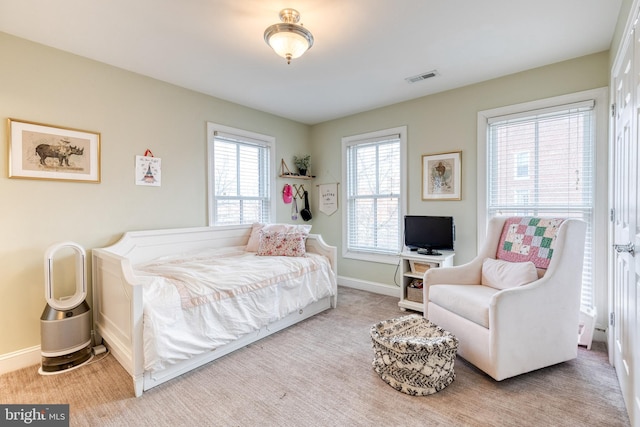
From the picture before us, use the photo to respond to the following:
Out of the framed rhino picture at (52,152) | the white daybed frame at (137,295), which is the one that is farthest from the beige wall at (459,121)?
the framed rhino picture at (52,152)

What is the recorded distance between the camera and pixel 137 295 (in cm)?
184

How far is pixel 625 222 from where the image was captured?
68.9 inches

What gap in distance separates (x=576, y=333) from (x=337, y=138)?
3.40 meters

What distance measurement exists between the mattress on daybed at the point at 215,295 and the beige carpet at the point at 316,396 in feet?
0.80

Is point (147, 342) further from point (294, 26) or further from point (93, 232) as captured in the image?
point (294, 26)

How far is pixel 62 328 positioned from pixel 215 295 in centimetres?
110

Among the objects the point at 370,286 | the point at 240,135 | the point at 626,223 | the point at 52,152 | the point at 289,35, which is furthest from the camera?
the point at 370,286

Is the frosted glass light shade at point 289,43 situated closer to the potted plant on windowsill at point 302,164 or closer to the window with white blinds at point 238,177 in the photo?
the window with white blinds at point 238,177

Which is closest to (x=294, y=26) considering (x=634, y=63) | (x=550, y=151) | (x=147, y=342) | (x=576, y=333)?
(x=634, y=63)

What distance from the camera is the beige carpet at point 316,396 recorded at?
1646 millimetres

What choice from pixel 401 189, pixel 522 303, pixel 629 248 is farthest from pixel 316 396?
pixel 401 189

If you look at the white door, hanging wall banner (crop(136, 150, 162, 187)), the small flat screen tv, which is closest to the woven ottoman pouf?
the white door

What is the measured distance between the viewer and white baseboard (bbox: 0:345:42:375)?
2.15m

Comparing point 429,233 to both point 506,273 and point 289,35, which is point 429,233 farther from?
point 289,35
